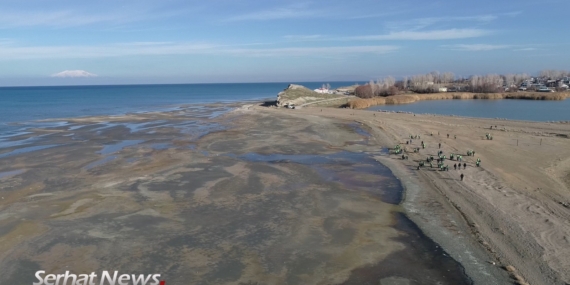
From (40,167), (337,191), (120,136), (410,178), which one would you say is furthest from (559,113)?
(40,167)

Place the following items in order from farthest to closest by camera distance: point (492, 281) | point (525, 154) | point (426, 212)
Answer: point (525, 154) → point (426, 212) → point (492, 281)

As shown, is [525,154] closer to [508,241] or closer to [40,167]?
[508,241]

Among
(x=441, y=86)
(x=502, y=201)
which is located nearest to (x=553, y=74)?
(x=441, y=86)

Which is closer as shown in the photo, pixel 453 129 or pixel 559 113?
pixel 453 129

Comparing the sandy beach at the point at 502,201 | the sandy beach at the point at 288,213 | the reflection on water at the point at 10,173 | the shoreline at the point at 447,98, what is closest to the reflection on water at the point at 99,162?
the sandy beach at the point at 288,213

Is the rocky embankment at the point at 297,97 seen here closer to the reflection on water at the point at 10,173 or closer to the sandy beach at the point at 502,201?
the sandy beach at the point at 502,201
